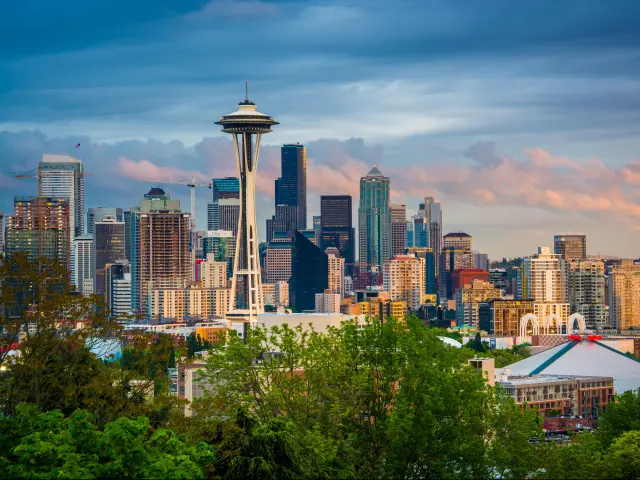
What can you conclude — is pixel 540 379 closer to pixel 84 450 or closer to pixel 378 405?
pixel 378 405

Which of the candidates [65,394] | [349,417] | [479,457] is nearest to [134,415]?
[65,394]

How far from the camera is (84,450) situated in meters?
27.7

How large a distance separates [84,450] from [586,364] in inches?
3561

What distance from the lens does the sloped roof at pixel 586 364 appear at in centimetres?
11125

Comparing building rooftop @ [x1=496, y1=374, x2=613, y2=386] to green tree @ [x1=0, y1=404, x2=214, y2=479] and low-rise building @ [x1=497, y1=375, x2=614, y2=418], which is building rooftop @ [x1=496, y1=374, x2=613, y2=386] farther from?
green tree @ [x1=0, y1=404, x2=214, y2=479]

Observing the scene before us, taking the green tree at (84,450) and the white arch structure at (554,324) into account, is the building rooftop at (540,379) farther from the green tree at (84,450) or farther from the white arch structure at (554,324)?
the white arch structure at (554,324)

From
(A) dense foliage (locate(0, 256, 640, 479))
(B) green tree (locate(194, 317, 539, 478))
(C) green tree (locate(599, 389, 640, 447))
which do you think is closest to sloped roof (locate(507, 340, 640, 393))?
(C) green tree (locate(599, 389, 640, 447))

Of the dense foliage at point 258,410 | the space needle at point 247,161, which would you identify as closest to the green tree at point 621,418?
the dense foliage at point 258,410

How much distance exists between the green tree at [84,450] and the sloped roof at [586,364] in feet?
270

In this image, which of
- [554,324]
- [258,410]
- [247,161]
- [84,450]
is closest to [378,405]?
[258,410]

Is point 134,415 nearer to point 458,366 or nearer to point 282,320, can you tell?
point 458,366

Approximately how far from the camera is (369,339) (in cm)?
4038

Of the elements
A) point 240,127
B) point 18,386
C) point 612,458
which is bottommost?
point 612,458

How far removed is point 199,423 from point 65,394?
10.2 ft
